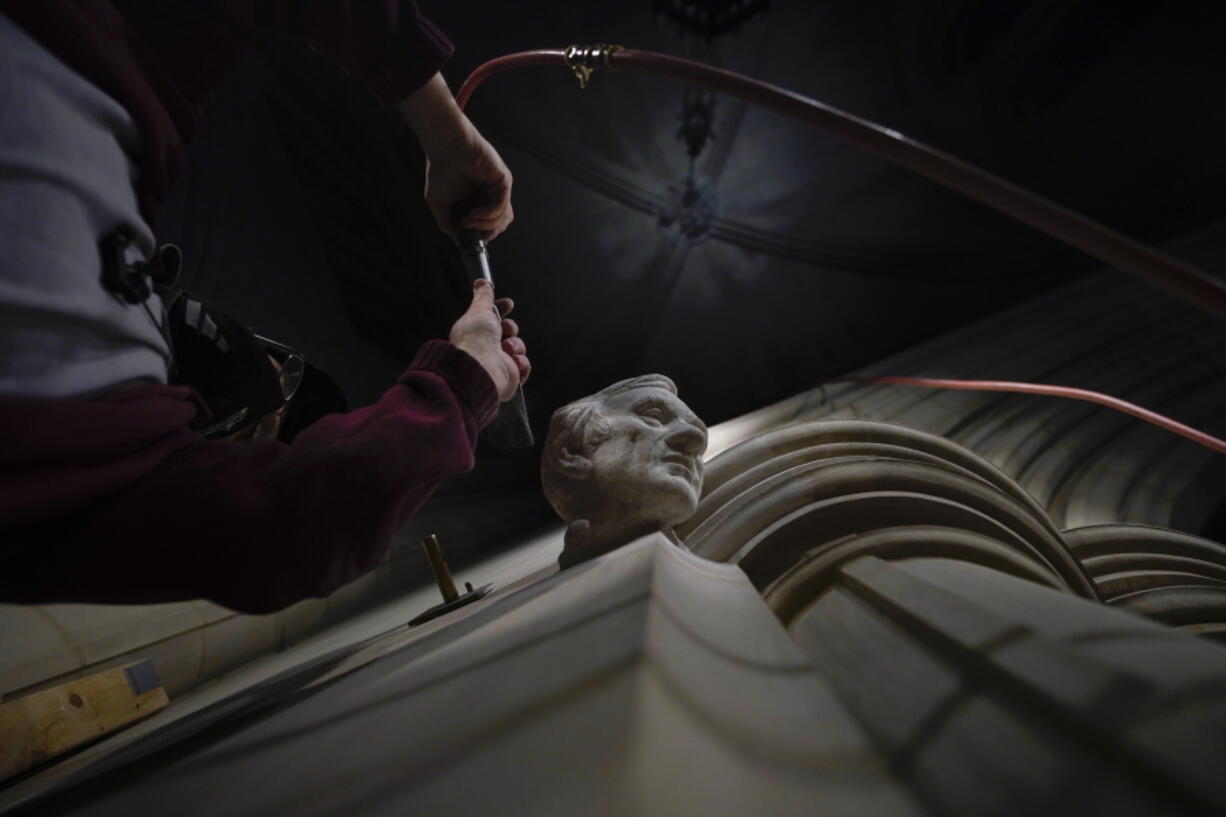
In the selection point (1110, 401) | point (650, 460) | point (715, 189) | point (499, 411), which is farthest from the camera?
point (715, 189)

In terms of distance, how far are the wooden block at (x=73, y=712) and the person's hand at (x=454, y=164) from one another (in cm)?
134

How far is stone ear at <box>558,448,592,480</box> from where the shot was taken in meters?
0.94

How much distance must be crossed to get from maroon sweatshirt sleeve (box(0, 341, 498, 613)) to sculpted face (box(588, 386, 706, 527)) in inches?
16.0

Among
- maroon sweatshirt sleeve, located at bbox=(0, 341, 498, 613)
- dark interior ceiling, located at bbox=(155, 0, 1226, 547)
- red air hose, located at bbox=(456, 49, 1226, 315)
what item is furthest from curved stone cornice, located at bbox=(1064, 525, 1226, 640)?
Result: dark interior ceiling, located at bbox=(155, 0, 1226, 547)

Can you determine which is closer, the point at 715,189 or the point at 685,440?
the point at 685,440

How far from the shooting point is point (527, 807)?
9.9 inches

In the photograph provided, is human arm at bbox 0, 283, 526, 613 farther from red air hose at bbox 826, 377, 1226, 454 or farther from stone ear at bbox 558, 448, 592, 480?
red air hose at bbox 826, 377, 1226, 454

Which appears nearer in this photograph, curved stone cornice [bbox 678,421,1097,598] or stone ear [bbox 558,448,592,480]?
curved stone cornice [bbox 678,421,1097,598]

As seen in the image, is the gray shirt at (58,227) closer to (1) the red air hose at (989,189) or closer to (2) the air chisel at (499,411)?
(2) the air chisel at (499,411)

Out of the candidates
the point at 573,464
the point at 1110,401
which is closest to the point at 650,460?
the point at 573,464

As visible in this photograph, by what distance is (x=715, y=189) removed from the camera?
454 centimetres

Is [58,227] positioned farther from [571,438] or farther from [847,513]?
[847,513]

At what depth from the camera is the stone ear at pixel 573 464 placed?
935mm

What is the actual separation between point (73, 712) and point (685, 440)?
1488 millimetres
